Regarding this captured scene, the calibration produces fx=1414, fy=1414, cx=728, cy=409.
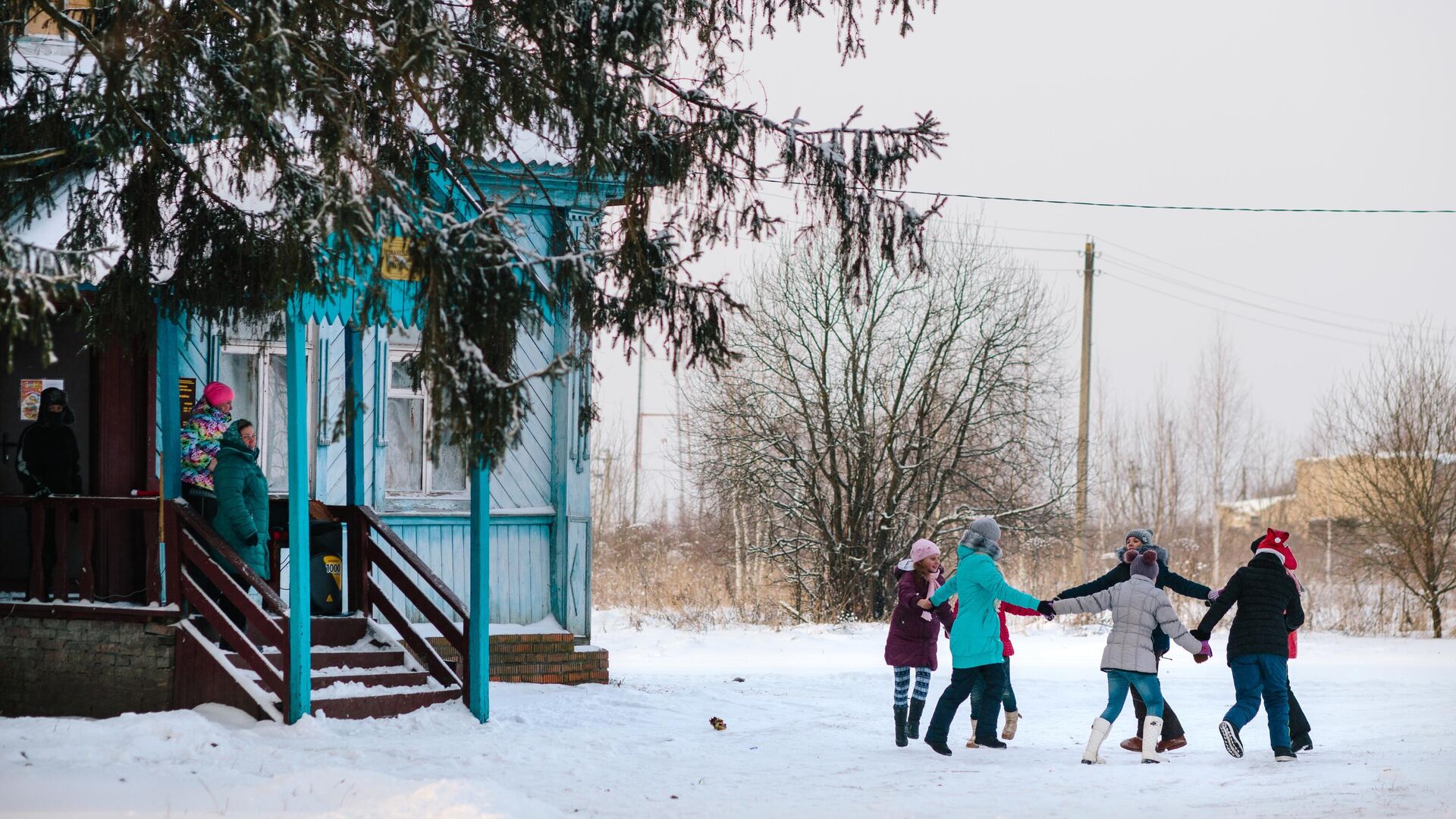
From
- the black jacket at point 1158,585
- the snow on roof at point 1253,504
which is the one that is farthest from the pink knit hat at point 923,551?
the snow on roof at point 1253,504

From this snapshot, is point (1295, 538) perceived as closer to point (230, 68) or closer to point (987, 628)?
point (987, 628)

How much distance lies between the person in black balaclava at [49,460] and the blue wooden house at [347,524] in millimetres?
123

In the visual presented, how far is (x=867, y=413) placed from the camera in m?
23.3

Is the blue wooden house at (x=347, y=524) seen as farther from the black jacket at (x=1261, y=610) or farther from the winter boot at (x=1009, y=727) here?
the black jacket at (x=1261, y=610)

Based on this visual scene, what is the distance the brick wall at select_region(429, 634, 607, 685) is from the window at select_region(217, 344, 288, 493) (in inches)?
83.1

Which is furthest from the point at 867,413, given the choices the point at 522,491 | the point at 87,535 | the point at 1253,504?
the point at 1253,504

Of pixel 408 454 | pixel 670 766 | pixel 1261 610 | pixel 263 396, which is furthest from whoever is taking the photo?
pixel 408 454

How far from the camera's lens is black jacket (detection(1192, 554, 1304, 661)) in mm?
9250

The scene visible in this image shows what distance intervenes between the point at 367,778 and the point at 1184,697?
9546mm

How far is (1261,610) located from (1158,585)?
696 mm

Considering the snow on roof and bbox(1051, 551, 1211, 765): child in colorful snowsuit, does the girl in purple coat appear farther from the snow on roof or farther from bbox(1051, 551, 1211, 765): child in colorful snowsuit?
the snow on roof

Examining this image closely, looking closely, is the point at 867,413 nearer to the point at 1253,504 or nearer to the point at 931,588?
the point at 931,588

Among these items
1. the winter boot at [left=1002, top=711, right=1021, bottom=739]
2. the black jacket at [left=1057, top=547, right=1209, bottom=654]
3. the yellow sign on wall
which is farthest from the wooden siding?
the yellow sign on wall

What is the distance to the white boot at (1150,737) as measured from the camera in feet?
28.8
